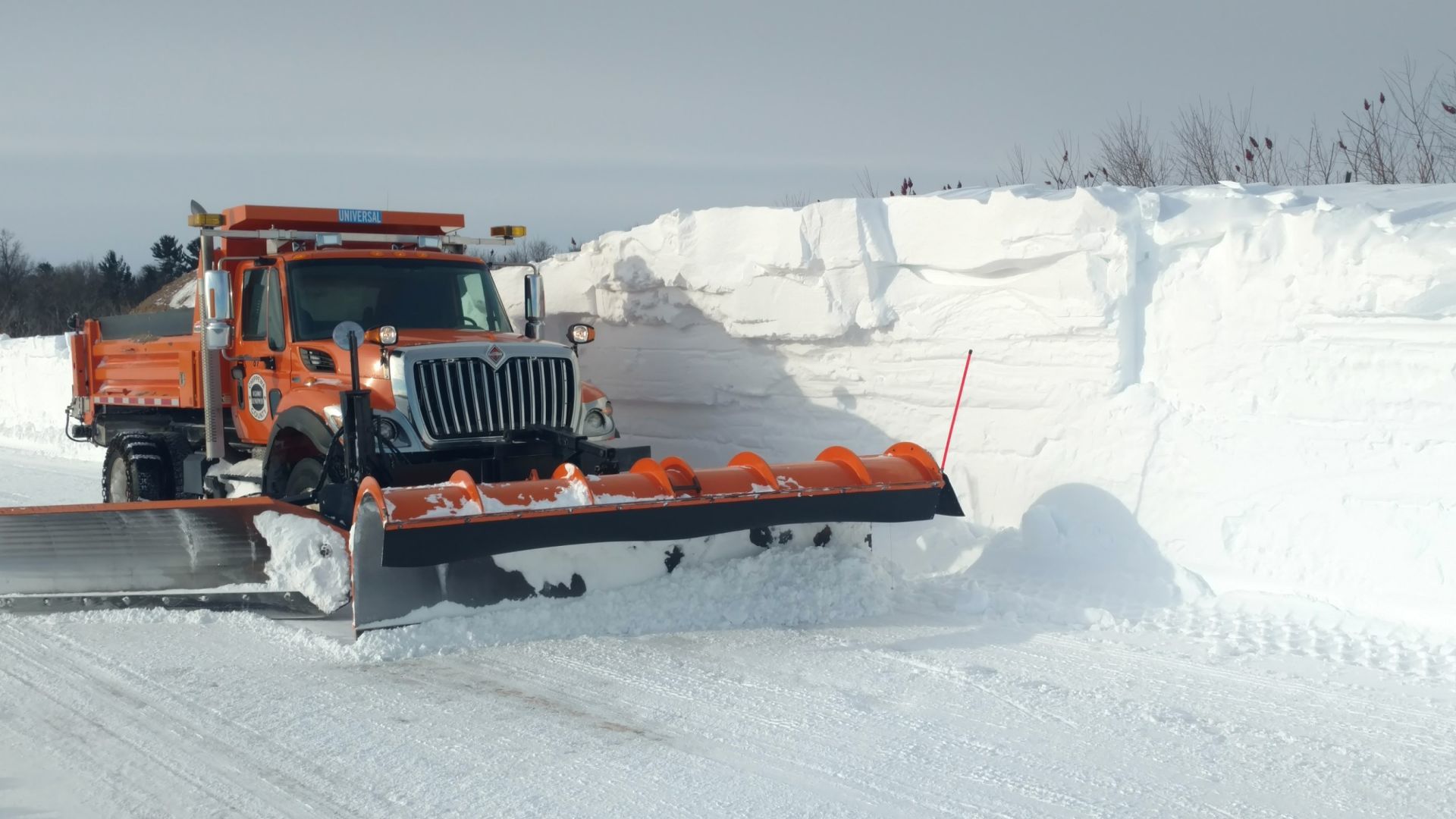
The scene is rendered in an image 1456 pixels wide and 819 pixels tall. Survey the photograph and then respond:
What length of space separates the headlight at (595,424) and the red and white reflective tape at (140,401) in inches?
133

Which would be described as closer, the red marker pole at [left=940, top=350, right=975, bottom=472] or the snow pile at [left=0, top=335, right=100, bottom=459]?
the red marker pole at [left=940, top=350, right=975, bottom=472]

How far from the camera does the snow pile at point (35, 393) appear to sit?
1973 cm

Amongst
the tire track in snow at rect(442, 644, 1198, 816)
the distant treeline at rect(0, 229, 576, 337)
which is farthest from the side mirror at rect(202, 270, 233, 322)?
the distant treeline at rect(0, 229, 576, 337)

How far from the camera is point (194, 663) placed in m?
6.23

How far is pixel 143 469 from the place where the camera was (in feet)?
31.1

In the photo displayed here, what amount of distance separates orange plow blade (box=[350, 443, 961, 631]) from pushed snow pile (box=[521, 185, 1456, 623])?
61.8 inches

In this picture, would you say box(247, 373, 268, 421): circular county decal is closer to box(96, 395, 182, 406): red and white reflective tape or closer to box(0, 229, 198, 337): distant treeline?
box(96, 395, 182, 406): red and white reflective tape

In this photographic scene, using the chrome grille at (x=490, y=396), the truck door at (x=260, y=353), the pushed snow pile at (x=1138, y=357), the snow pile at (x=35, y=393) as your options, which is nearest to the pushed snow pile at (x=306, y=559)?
the chrome grille at (x=490, y=396)

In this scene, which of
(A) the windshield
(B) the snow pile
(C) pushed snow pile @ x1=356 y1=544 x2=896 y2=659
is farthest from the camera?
(B) the snow pile

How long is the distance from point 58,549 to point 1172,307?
6891 mm

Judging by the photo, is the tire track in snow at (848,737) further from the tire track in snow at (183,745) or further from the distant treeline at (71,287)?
the distant treeline at (71,287)

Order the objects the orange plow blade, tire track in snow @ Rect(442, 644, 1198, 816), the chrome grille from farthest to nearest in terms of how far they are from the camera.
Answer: the chrome grille < the orange plow blade < tire track in snow @ Rect(442, 644, 1198, 816)

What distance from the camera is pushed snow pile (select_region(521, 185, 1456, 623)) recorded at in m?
6.89

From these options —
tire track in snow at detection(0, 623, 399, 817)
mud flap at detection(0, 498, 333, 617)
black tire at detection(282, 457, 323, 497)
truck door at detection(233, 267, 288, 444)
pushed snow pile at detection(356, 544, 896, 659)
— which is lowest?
tire track in snow at detection(0, 623, 399, 817)
